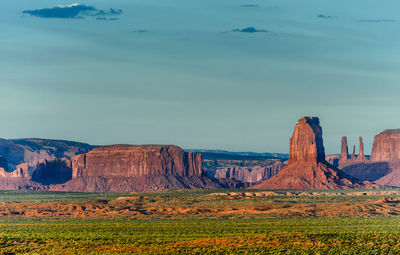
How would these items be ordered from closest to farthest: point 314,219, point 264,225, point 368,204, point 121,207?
point 264,225 → point 314,219 → point 368,204 → point 121,207

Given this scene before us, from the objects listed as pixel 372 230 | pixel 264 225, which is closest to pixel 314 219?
pixel 264 225

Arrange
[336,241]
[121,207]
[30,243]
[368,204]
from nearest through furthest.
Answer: [336,241] → [30,243] → [368,204] → [121,207]

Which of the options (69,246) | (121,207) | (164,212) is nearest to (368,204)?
(164,212)

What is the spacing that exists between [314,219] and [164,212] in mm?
34245

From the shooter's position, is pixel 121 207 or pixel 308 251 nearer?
pixel 308 251

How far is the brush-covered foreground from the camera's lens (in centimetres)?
8344

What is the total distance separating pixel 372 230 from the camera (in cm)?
9919

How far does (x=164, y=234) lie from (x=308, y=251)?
2612 centimetres

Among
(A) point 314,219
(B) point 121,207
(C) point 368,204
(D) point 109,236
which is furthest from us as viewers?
(B) point 121,207

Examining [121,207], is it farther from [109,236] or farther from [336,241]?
[336,241]

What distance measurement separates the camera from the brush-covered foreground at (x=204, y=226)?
274 feet

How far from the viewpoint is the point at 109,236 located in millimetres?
98000

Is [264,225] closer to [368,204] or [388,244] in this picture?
[388,244]

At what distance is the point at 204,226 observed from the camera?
361 ft
